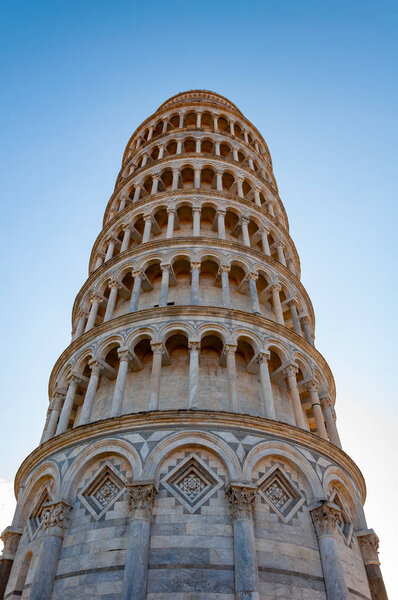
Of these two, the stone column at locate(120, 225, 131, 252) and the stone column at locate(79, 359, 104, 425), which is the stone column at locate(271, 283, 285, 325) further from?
the stone column at locate(79, 359, 104, 425)

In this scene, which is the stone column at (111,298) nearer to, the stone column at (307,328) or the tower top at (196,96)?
the stone column at (307,328)

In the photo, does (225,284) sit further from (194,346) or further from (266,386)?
(266,386)

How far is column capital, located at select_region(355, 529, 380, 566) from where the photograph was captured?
14.1 metres

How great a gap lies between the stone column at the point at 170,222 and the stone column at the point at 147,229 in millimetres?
883

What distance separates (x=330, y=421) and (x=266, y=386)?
12.0 ft

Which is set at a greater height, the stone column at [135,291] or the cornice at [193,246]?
the cornice at [193,246]

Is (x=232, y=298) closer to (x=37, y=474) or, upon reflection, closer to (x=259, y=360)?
(x=259, y=360)

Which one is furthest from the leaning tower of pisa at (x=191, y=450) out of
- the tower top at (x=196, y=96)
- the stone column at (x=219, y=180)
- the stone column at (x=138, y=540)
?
the tower top at (x=196, y=96)

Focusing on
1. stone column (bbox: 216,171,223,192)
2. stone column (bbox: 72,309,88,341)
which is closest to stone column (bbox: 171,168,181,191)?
stone column (bbox: 216,171,223,192)

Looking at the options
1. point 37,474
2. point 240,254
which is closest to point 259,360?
point 240,254

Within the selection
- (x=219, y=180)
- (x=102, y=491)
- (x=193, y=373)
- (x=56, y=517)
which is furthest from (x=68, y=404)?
(x=219, y=180)

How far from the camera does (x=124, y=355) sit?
1653 cm

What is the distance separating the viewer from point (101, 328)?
703 inches

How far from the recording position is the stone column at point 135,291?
18.4 meters
